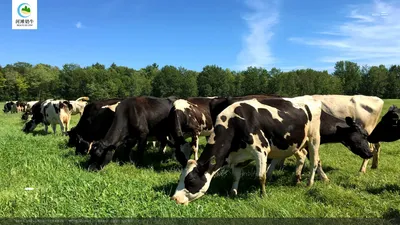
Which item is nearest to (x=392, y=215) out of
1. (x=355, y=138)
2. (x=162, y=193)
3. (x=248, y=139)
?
(x=248, y=139)

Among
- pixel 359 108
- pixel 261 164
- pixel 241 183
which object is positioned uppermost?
pixel 359 108

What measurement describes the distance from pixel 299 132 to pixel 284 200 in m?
1.69

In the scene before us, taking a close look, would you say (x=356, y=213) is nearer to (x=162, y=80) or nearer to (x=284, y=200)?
(x=284, y=200)

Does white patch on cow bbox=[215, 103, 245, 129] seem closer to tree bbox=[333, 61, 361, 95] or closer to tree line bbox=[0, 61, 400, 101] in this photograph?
tree line bbox=[0, 61, 400, 101]

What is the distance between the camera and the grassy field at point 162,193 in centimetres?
587

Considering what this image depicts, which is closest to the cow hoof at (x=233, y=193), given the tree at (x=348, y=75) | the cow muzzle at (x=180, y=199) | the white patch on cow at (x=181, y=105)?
the cow muzzle at (x=180, y=199)

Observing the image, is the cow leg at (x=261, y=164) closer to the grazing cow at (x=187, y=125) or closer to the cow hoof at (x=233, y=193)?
the cow hoof at (x=233, y=193)

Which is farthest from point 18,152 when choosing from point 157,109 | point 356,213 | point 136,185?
point 356,213

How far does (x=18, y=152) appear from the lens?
35.9 ft

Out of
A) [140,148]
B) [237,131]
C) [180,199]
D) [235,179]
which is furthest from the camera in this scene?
[140,148]

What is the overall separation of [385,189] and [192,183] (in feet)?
14.7

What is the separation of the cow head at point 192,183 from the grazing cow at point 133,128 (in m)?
3.71

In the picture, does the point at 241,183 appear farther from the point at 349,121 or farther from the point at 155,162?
the point at 155,162

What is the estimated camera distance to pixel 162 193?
6.85 meters
